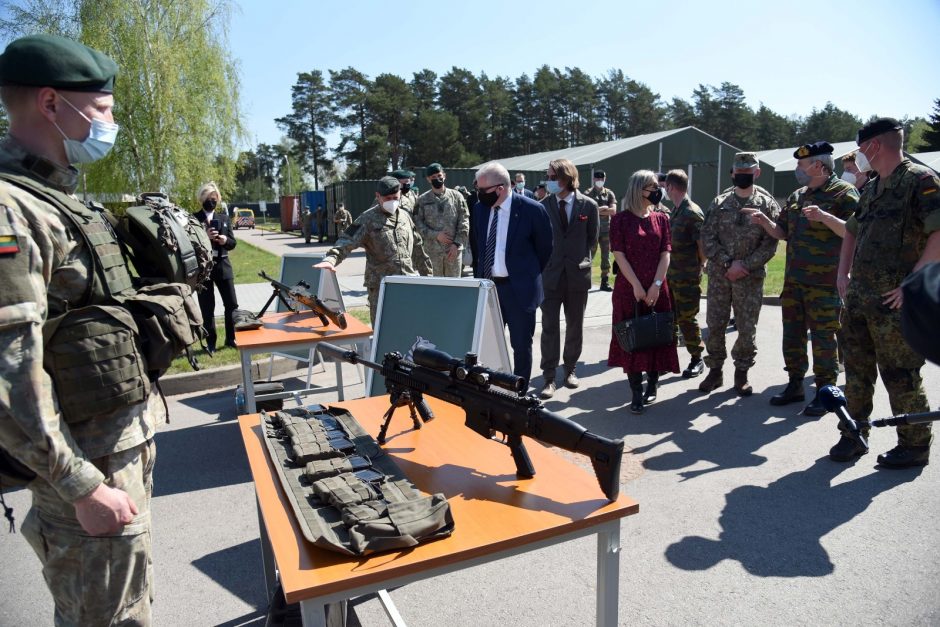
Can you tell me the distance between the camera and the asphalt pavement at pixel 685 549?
2785 millimetres

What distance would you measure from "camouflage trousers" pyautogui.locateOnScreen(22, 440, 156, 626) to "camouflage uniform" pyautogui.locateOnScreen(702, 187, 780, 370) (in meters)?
5.15

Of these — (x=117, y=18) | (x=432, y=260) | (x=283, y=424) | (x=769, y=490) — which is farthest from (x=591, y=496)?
(x=117, y=18)

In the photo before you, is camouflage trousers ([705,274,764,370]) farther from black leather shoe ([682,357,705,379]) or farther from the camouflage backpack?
the camouflage backpack

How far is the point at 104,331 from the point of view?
171 cm

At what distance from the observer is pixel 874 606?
2.72m

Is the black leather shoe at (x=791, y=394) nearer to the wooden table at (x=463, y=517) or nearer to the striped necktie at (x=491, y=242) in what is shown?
the striped necktie at (x=491, y=242)

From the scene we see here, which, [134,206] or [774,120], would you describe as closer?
[134,206]

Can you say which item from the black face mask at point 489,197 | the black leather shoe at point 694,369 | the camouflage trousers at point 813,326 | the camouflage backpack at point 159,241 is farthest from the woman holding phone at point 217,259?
the camouflage trousers at point 813,326

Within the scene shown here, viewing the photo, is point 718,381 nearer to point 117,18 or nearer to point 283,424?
point 283,424

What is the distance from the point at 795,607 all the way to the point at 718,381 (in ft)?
11.2

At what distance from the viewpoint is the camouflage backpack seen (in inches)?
78.7

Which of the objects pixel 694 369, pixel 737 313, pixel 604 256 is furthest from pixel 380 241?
pixel 604 256

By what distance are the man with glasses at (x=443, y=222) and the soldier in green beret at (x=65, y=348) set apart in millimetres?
6437

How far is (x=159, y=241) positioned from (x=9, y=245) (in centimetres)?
53
